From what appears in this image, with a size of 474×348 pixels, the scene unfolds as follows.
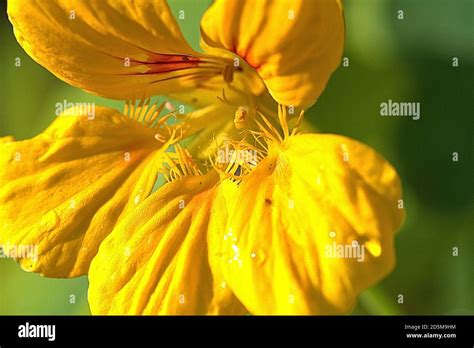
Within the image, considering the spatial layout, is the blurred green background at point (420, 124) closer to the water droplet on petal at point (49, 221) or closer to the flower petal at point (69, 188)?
the flower petal at point (69, 188)

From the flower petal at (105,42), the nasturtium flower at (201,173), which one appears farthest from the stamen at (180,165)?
the flower petal at (105,42)

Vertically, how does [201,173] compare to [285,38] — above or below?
below

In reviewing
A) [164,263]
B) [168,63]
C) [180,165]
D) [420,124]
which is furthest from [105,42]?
[420,124]

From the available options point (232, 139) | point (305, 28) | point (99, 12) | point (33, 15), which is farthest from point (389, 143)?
point (33, 15)

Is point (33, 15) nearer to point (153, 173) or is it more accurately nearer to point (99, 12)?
point (99, 12)
